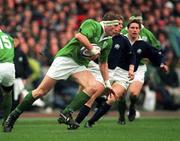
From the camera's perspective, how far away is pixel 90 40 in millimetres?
15648

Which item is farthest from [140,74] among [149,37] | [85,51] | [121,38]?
[85,51]

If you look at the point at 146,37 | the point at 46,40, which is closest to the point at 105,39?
the point at 146,37

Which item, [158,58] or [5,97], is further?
[158,58]

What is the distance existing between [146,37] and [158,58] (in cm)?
77

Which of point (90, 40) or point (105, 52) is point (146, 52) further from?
point (90, 40)

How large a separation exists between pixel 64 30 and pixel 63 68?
1277 centimetres

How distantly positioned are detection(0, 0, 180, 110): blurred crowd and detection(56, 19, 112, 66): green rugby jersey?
9.03 m

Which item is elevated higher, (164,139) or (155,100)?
(164,139)

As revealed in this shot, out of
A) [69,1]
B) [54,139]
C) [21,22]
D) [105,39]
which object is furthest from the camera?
[69,1]

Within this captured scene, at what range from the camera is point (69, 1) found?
3009 centimetres

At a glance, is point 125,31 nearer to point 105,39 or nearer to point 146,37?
point 146,37

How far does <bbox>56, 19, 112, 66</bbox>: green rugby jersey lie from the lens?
1549cm

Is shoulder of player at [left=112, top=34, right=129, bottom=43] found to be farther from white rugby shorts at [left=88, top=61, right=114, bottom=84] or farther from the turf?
the turf

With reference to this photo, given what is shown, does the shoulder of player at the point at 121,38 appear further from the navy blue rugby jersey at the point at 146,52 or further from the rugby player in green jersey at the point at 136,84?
Result: the navy blue rugby jersey at the point at 146,52
